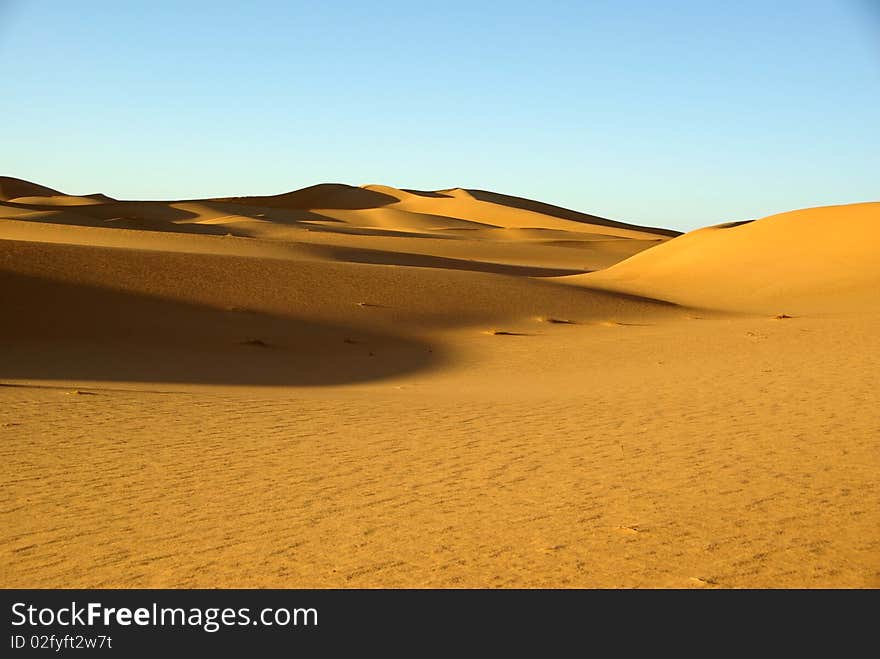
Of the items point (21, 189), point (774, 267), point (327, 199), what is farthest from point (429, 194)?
point (774, 267)

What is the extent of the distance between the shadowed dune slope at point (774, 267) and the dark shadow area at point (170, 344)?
12.6m

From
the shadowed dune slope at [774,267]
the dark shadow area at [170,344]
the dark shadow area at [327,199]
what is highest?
the dark shadow area at [327,199]

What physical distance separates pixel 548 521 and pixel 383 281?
19.5 metres

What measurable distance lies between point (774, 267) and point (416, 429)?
933 inches

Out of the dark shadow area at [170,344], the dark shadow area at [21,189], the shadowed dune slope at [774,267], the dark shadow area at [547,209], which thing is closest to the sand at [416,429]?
the dark shadow area at [170,344]

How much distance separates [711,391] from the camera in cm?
1259

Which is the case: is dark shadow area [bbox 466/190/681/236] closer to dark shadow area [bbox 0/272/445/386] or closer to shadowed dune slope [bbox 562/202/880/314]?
shadowed dune slope [bbox 562/202/880/314]

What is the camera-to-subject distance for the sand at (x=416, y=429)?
5.86 m

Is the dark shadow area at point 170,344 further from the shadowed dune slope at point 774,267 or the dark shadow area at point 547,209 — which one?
Result: the dark shadow area at point 547,209

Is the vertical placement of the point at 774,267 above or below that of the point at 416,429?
above

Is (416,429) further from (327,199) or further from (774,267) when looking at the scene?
(327,199)

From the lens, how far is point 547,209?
4392 inches

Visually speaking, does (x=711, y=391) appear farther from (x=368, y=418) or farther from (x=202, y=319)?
(x=202, y=319)
